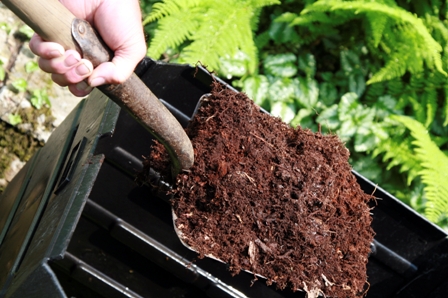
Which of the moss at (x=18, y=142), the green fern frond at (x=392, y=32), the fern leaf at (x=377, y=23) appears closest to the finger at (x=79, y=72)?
the green fern frond at (x=392, y=32)

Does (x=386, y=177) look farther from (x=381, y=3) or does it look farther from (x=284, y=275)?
Answer: (x=284, y=275)

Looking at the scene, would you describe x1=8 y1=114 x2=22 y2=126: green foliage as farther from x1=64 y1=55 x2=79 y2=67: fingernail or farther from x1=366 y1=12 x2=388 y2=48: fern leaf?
x1=366 y1=12 x2=388 y2=48: fern leaf

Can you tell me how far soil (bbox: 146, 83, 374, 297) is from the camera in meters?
1.27

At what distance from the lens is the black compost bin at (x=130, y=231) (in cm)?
135

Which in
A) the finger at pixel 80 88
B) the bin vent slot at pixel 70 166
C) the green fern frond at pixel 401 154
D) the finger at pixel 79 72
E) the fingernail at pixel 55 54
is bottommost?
the green fern frond at pixel 401 154

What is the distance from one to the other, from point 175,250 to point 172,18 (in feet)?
4.08

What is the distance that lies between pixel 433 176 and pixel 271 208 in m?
1.05

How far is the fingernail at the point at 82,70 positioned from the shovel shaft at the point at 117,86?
2 centimetres

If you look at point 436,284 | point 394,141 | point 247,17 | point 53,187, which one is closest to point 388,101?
point 394,141

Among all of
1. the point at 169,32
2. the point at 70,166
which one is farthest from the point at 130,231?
the point at 169,32

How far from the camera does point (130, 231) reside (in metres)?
1.44

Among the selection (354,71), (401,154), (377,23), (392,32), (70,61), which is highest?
(70,61)

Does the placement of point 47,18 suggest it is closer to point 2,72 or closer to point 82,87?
point 82,87

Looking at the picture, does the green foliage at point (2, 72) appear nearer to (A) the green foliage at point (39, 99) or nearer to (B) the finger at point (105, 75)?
(A) the green foliage at point (39, 99)
